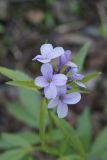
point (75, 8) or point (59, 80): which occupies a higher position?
point (75, 8)

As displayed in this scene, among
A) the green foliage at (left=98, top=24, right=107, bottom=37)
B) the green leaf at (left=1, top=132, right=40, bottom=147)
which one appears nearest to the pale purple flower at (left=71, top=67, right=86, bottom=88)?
the green leaf at (left=1, top=132, right=40, bottom=147)

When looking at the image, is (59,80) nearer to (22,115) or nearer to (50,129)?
(50,129)

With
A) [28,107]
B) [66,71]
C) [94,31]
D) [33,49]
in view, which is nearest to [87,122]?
[28,107]

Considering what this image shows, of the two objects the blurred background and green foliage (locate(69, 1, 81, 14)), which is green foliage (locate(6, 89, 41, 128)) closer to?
the blurred background

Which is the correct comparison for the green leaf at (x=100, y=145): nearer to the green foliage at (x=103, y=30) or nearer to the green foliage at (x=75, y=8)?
the green foliage at (x=103, y=30)

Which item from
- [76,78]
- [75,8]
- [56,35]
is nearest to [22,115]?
[76,78]

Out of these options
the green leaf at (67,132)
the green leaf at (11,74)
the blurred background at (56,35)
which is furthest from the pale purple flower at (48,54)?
the blurred background at (56,35)

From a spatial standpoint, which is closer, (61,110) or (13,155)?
(61,110)

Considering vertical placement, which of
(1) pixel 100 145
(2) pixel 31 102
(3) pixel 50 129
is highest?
(2) pixel 31 102
